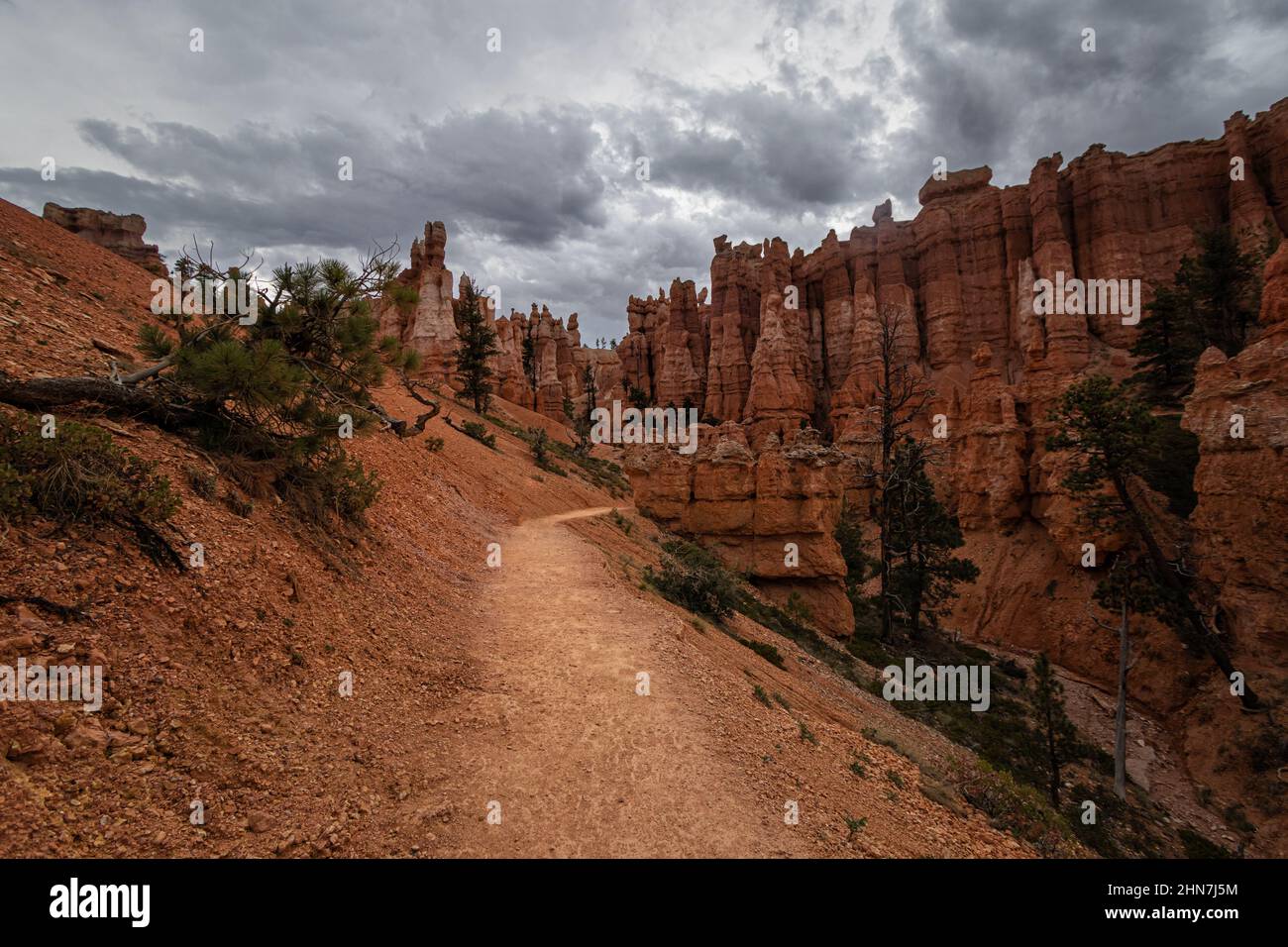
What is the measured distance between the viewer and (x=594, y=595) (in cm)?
995

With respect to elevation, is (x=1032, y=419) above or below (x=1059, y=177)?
below

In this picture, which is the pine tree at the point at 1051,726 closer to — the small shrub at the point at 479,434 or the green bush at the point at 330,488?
the green bush at the point at 330,488

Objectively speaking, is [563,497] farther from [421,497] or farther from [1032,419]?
[1032,419]

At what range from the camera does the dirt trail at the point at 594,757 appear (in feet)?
12.9

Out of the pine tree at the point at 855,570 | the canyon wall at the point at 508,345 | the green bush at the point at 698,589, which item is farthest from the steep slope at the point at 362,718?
the canyon wall at the point at 508,345

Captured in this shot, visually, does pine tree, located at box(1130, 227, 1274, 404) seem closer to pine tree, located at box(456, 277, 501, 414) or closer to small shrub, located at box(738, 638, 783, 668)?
small shrub, located at box(738, 638, 783, 668)

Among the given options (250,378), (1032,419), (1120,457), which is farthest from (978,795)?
(1032,419)

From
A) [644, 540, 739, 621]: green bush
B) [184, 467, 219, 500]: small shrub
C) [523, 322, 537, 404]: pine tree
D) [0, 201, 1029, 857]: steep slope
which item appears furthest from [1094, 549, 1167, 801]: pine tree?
[523, 322, 537, 404]: pine tree

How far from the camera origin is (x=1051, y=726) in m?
12.1
